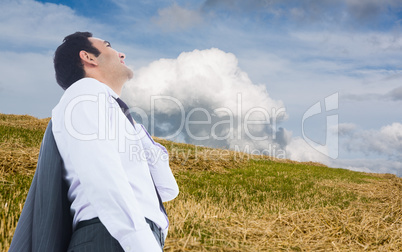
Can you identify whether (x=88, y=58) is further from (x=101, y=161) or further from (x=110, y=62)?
(x=101, y=161)

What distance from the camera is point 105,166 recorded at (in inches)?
53.3

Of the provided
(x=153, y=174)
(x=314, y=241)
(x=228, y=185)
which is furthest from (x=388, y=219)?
(x=153, y=174)

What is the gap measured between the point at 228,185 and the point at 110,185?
910 cm

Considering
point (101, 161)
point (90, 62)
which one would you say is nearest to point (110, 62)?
point (90, 62)

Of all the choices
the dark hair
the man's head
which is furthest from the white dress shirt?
the dark hair

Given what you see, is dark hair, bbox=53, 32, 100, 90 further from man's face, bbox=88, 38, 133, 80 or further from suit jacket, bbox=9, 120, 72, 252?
suit jacket, bbox=9, 120, 72, 252

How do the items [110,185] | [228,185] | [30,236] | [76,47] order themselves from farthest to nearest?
[228,185]
[76,47]
[30,236]
[110,185]

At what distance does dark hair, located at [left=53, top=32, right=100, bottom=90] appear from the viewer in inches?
75.5

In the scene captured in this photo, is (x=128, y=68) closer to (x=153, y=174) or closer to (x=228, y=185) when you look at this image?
(x=153, y=174)

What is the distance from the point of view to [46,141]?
1689 millimetres

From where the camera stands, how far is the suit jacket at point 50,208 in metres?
1.61

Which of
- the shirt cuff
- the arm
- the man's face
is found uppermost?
the man's face

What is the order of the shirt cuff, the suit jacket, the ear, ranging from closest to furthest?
the shirt cuff → the suit jacket → the ear

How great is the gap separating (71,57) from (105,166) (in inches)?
35.1
